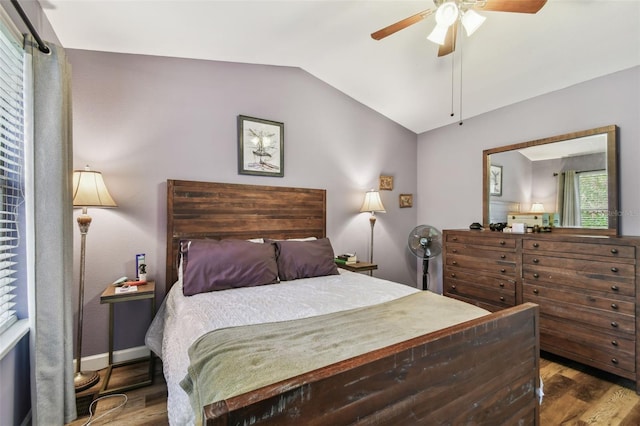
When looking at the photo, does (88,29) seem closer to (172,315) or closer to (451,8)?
(172,315)

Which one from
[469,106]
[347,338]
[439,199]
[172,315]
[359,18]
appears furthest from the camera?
[439,199]

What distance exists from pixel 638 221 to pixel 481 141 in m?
1.61

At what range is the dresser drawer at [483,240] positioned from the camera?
9.00 ft

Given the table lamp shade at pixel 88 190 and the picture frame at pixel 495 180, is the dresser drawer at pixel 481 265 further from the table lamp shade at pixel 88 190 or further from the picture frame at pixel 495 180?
the table lamp shade at pixel 88 190

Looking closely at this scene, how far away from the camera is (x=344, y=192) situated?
3533 millimetres

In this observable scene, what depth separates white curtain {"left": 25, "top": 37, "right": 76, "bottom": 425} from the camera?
4.96 feet

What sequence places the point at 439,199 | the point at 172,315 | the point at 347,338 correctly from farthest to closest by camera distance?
1. the point at 439,199
2. the point at 172,315
3. the point at 347,338

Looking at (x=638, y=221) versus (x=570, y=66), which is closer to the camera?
(x=638, y=221)

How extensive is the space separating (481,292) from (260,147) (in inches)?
108

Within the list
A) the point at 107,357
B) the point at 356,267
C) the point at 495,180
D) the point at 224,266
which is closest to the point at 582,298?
the point at 495,180

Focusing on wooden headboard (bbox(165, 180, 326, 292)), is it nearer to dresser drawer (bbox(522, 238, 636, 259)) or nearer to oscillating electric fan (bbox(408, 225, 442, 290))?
oscillating electric fan (bbox(408, 225, 442, 290))

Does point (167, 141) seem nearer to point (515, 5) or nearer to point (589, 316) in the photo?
point (515, 5)

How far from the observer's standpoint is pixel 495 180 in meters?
3.30

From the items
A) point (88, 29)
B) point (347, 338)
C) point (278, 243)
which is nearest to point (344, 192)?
point (278, 243)
